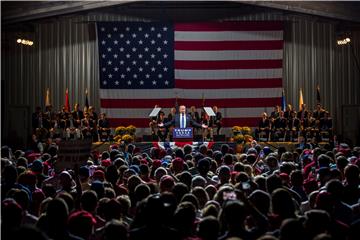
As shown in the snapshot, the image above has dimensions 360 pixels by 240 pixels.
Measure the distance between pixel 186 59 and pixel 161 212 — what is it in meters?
21.1

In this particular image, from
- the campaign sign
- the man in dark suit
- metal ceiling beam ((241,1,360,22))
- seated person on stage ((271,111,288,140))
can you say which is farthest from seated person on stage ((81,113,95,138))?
metal ceiling beam ((241,1,360,22))

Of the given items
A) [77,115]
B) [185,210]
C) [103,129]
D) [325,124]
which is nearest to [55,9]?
[77,115]

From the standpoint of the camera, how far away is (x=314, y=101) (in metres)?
26.8

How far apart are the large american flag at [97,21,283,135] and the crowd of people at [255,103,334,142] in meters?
2.36

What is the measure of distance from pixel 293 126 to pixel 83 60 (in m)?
9.23

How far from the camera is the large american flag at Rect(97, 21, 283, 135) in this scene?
2548 centimetres

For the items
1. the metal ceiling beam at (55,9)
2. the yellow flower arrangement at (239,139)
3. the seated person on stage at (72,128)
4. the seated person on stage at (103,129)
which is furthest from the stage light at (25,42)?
the yellow flower arrangement at (239,139)

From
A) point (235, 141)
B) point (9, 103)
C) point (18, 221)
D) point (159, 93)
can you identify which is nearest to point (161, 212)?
point (18, 221)

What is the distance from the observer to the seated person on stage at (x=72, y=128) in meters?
22.7

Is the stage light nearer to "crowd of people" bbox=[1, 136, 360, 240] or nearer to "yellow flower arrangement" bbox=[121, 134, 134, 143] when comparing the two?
"yellow flower arrangement" bbox=[121, 134, 134, 143]

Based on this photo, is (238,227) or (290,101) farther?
(290,101)

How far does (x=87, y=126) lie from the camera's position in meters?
23.0

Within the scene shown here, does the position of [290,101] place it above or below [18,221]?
above

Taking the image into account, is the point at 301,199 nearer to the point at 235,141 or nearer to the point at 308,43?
the point at 235,141
